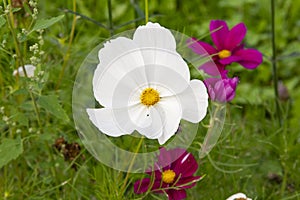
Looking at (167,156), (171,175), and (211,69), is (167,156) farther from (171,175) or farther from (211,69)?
(211,69)

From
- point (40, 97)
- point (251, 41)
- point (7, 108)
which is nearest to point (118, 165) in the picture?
point (40, 97)

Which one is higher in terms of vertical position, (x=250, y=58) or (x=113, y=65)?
(x=113, y=65)

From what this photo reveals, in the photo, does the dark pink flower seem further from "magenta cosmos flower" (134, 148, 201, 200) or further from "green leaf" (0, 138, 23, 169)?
"green leaf" (0, 138, 23, 169)

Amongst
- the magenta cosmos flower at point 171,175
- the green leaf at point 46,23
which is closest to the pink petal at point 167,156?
the magenta cosmos flower at point 171,175

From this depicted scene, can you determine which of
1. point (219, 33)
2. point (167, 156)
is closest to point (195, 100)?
point (167, 156)

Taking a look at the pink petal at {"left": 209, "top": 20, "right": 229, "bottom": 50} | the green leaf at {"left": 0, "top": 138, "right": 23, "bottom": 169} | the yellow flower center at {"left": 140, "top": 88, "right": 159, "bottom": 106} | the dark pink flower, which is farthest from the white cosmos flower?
the pink petal at {"left": 209, "top": 20, "right": 229, "bottom": 50}

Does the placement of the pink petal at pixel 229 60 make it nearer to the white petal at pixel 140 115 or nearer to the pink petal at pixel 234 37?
the pink petal at pixel 234 37
